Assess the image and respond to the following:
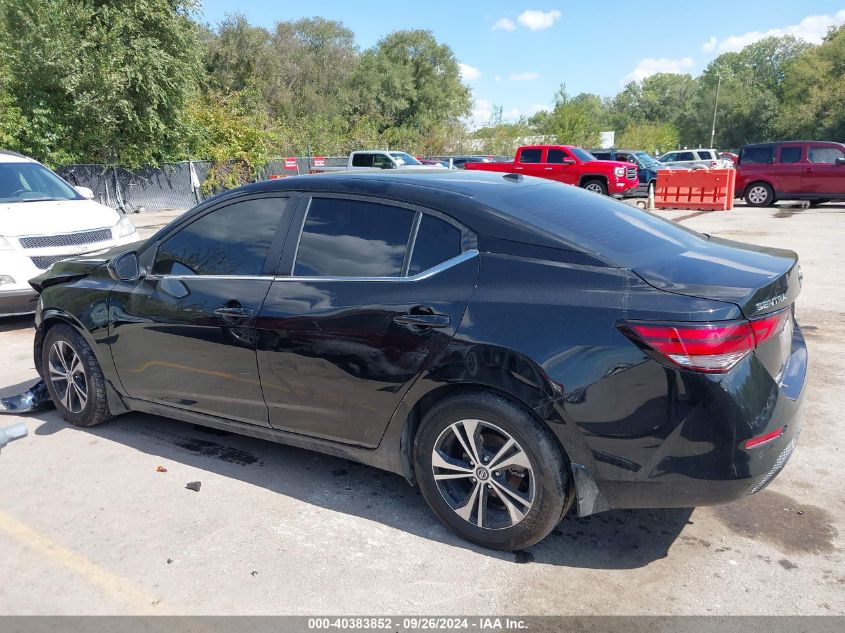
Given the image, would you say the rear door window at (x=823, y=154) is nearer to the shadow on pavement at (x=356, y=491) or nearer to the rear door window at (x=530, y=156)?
the rear door window at (x=530, y=156)

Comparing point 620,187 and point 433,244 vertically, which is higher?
point 433,244

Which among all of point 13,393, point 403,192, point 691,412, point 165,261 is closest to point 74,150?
point 13,393

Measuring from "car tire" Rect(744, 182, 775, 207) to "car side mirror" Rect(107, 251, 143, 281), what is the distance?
63.8 ft

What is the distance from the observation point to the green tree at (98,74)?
19.2 m

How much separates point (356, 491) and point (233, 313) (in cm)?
119

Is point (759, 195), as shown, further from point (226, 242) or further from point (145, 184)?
point (145, 184)

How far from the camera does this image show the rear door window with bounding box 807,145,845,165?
17984 millimetres

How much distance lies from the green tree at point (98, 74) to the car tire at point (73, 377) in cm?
1789

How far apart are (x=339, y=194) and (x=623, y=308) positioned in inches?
62.9

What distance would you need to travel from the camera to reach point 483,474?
9.72 feet

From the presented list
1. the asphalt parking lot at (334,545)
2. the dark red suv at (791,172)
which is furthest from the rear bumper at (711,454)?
the dark red suv at (791,172)

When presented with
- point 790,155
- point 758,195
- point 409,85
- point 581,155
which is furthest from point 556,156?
point 409,85

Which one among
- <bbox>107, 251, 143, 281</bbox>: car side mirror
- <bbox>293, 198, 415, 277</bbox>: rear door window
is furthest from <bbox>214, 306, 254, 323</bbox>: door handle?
<bbox>107, 251, 143, 281</bbox>: car side mirror

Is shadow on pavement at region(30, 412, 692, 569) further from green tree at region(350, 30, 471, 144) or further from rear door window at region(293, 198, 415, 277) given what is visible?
green tree at region(350, 30, 471, 144)
